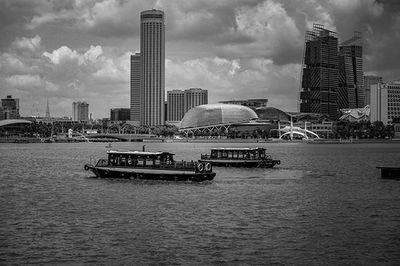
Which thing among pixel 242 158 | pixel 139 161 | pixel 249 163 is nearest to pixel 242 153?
pixel 242 158

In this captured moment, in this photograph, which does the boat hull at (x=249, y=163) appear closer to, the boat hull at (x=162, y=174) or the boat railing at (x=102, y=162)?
the boat railing at (x=102, y=162)

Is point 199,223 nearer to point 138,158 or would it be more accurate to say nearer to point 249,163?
point 138,158

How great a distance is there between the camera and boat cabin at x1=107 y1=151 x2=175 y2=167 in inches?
2921

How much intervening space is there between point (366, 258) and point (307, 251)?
3.62 metres

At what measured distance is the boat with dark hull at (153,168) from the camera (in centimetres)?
7294

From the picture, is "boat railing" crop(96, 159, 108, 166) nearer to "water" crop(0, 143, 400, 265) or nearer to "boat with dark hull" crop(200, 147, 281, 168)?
"water" crop(0, 143, 400, 265)

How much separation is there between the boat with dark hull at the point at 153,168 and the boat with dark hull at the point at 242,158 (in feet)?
79.4

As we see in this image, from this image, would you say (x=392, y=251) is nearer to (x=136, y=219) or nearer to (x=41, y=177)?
(x=136, y=219)

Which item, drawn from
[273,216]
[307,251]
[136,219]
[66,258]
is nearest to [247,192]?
[273,216]

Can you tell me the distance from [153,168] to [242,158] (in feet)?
102

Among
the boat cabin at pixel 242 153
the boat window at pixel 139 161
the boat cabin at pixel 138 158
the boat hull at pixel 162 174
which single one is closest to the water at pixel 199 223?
the boat hull at pixel 162 174

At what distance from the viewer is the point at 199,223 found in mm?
45438

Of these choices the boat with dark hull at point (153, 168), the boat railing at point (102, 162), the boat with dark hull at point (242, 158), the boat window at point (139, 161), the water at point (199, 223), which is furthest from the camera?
the boat with dark hull at point (242, 158)

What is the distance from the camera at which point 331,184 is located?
75000mm
